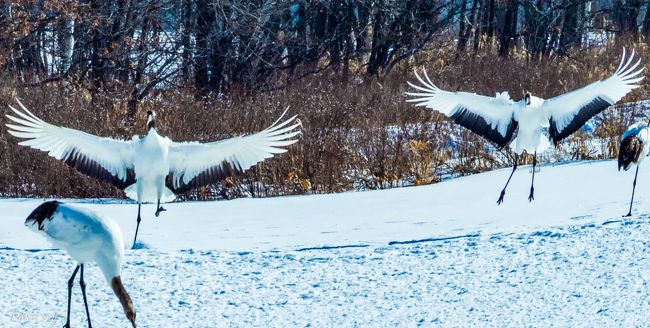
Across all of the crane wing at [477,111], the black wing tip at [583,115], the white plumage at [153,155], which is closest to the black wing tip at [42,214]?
the white plumage at [153,155]

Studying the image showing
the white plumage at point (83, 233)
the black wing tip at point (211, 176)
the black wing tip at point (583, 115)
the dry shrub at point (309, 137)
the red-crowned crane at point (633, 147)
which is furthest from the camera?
the dry shrub at point (309, 137)

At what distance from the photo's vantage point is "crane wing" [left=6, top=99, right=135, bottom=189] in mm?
8406

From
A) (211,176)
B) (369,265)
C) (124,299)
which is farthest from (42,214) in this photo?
(211,176)

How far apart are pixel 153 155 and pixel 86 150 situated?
0.54 meters

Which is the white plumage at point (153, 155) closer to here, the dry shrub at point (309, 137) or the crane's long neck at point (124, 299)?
the crane's long neck at point (124, 299)

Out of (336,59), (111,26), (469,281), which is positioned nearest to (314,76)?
(336,59)

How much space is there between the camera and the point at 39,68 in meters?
20.1

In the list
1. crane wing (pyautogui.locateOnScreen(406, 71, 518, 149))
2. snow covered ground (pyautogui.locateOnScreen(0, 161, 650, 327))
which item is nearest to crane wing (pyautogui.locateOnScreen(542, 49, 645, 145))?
crane wing (pyautogui.locateOnScreen(406, 71, 518, 149))

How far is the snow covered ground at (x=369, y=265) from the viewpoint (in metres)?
6.30

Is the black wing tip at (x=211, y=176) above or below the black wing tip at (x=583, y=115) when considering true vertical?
below

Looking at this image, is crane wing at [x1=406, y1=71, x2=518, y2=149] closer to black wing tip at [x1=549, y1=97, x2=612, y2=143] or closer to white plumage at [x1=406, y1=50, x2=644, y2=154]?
white plumage at [x1=406, y1=50, x2=644, y2=154]

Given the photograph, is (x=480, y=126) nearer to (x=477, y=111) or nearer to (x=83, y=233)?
(x=477, y=111)

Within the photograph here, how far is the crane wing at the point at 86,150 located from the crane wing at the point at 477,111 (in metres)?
2.74

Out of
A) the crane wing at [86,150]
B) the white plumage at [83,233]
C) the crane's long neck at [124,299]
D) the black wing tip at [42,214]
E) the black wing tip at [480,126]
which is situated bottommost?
the crane's long neck at [124,299]
